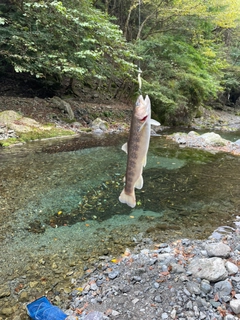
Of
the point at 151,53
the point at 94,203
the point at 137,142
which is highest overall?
the point at 137,142

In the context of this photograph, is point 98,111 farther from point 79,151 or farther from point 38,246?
point 38,246

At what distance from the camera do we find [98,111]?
17.0 m

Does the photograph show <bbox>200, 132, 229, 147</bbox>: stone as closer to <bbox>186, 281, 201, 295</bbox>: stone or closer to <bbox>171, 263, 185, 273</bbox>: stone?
<bbox>171, 263, 185, 273</bbox>: stone

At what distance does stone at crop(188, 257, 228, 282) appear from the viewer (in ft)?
10.9

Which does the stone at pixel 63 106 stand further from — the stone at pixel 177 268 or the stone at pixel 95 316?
the stone at pixel 95 316

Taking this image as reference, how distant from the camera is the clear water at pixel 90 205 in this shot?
433cm

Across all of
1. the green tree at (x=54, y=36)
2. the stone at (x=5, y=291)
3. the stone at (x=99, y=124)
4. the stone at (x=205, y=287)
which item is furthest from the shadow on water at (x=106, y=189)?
the stone at (x=99, y=124)

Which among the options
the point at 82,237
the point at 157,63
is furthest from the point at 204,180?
the point at 157,63

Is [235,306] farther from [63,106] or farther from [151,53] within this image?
[151,53]

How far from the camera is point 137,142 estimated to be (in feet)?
8.24

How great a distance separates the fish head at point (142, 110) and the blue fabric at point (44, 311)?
2342 millimetres

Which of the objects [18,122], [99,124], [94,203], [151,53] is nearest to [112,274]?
[94,203]

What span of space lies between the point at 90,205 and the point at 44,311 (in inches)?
117

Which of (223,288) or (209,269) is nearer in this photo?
(223,288)
